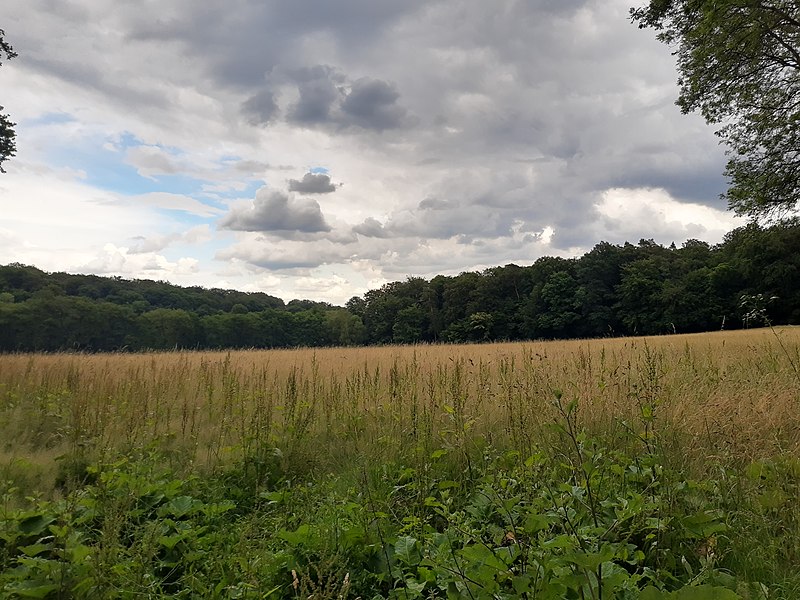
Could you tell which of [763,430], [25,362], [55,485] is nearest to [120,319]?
[25,362]

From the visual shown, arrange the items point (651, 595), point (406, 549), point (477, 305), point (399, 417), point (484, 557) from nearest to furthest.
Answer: point (651, 595)
point (484, 557)
point (406, 549)
point (399, 417)
point (477, 305)

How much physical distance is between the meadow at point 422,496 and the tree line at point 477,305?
3787cm

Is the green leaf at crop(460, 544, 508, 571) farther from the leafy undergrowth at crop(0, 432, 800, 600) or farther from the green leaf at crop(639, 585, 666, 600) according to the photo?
the green leaf at crop(639, 585, 666, 600)

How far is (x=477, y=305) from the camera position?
5862 cm

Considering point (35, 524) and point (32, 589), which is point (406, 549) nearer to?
point (32, 589)

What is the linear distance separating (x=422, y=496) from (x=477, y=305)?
186 ft

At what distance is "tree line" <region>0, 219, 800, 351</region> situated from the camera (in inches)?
1666

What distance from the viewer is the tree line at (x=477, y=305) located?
42312 millimetres

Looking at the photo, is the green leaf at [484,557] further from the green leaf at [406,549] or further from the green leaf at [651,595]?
the green leaf at [406,549]

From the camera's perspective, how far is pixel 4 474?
3.60m

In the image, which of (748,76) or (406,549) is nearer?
(406,549)

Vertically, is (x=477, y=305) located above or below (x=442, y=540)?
above

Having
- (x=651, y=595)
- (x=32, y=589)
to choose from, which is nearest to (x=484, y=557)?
(x=651, y=595)

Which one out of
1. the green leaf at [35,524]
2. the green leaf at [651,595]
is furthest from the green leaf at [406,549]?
the green leaf at [35,524]
